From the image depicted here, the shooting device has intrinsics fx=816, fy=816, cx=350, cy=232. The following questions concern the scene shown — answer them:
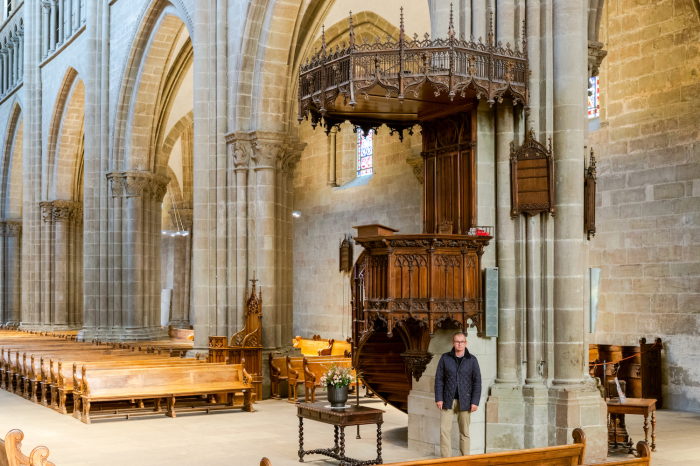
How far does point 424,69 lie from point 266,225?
23.5ft

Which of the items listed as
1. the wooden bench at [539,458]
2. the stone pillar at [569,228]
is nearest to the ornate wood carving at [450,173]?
the stone pillar at [569,228]

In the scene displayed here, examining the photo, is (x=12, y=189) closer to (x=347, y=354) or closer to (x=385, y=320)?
(x=347, y=354)

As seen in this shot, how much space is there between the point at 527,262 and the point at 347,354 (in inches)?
271

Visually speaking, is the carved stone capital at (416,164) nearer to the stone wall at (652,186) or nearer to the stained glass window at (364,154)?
the stained glass window at (364,154)

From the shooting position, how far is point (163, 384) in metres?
12.1

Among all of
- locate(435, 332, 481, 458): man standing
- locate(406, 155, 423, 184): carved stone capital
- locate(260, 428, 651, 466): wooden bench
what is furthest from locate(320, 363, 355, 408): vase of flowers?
locate(406, 155, 423, 184): carved stone capital

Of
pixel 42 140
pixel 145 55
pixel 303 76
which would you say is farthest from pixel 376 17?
pixel 42 140

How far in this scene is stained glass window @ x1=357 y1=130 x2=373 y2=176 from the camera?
22.1 meters

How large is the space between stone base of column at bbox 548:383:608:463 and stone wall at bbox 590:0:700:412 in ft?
15.8

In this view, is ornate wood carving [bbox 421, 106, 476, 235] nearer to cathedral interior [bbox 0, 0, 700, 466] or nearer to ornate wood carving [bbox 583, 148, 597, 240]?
cathedral interior [bbox 0, 0, 700, 466]

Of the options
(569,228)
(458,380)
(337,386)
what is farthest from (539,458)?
(569,228)

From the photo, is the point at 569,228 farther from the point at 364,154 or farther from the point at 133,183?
the point at 133,183

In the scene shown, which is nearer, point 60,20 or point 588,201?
point 588,201

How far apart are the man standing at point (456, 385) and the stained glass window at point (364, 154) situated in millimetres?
14396
